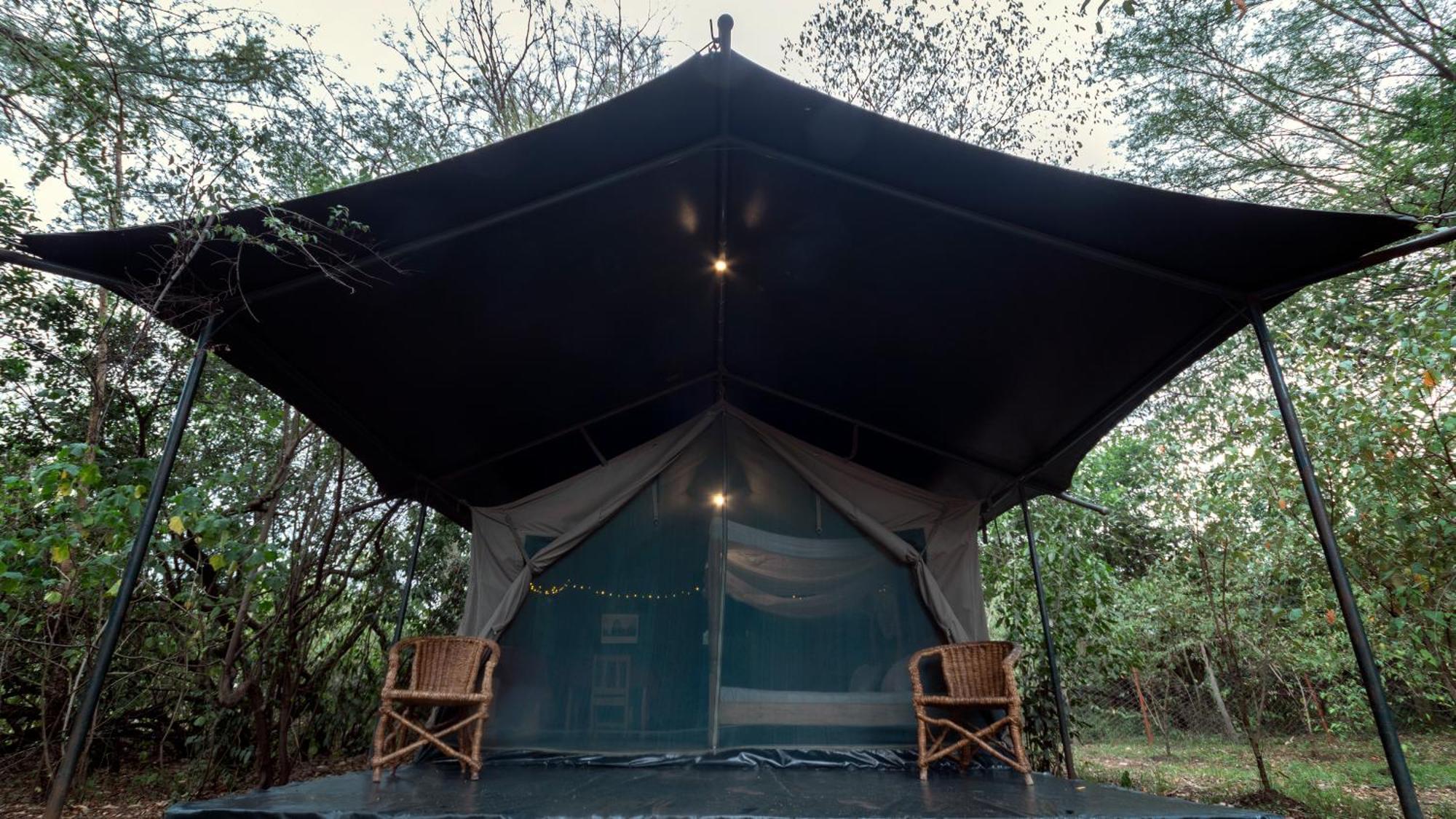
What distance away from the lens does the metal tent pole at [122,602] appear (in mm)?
1835

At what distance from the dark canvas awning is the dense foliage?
49 cm

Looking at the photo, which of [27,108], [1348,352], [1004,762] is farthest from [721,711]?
[27,108]

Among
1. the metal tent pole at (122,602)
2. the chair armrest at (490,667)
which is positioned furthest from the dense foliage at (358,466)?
the chair armrest at (490,667)

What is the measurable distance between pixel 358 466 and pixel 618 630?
2.79 meters

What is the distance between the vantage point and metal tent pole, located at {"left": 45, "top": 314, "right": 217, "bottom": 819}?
72.2 inches

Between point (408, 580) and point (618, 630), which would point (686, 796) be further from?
point (408, 580)

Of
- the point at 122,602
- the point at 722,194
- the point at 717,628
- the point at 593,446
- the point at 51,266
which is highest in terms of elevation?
the point at 722,194

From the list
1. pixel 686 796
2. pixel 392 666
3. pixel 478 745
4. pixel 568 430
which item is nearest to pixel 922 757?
pixel 686 796

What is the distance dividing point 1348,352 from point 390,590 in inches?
258

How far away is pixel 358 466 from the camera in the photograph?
5.23 metres

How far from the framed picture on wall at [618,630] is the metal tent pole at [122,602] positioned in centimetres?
213

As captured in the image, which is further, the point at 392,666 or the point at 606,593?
the point at 606,593

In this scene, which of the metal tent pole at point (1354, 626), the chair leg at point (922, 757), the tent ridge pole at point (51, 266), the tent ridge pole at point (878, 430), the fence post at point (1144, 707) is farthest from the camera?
the fence post at point (1144, 707)

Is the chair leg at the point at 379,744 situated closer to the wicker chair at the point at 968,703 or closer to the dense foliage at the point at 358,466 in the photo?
the dense foliage at the point at 358,466
